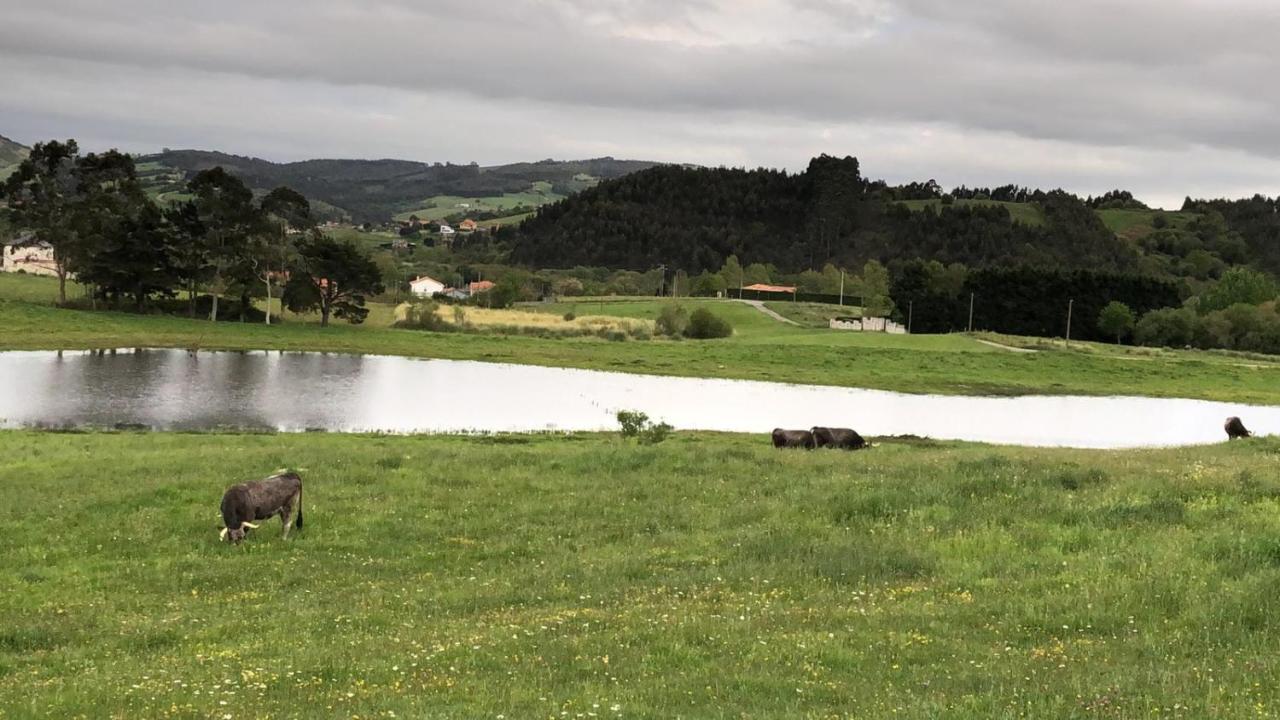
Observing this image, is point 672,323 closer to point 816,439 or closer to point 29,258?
point 29,258

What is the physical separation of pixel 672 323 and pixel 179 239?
201 feet

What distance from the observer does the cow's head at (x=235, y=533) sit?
20078 mm

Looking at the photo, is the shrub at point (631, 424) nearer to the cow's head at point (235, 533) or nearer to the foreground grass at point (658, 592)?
the foreground grass at point (658, 592)

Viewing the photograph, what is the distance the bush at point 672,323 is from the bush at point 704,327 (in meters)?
1.22

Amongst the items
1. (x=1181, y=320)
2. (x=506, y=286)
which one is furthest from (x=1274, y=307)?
(x=506, y=286)

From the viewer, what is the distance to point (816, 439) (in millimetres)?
35656

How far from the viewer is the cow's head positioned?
20.1 m

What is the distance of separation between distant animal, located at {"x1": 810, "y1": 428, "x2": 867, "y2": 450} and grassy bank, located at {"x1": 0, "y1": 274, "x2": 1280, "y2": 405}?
48.7 meters

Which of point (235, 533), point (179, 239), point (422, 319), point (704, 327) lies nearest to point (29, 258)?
point (179, 239)

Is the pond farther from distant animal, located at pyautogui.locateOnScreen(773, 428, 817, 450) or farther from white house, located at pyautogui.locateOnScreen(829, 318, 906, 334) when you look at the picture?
white house, located at pyautogui.locateOnScreen(829, 318, 906, 334)

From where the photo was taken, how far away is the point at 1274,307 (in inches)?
5723

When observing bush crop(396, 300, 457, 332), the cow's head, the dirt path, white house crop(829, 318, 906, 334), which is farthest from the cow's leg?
white house crop(829, 318, 906, 334)

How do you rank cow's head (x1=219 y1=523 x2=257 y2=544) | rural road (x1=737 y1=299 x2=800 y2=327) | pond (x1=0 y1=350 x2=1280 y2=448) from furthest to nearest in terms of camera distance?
1. rural road (x1=737 y1=299 x2=800 y2=327)
2. pond (x1=0 y1=350 x2=1280 y2=448)
3. cow's head (x1=219 y1=523 x2=257 y2=544)

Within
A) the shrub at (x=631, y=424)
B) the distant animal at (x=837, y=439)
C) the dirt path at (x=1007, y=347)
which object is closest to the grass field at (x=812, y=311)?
the dirt path at (x=1007, y=347)
